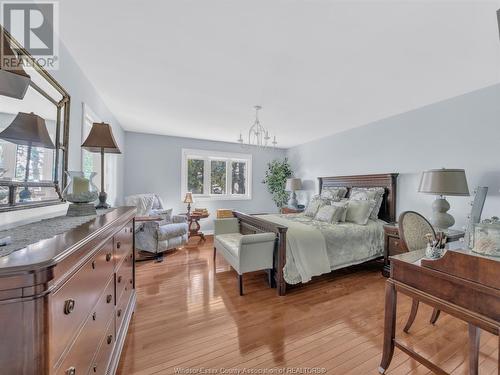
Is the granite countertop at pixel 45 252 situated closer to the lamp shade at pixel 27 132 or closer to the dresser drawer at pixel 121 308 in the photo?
the lamp shade at pixel 27 132

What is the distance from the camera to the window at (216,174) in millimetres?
5105

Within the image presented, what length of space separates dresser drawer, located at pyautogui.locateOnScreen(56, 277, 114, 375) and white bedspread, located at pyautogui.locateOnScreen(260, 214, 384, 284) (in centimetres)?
173

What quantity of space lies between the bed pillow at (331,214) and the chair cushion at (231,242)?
133 cm

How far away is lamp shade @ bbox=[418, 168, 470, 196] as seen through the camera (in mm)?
2268

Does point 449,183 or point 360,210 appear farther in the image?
point 360,210

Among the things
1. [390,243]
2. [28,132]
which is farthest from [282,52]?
[390,243]

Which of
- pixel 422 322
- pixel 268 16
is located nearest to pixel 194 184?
pixel 268 16

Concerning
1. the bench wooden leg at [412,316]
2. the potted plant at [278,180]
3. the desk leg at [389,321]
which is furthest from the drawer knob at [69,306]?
the potted plant at [278,180]

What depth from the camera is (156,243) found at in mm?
3457

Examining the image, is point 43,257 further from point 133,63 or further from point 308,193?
point 308,193

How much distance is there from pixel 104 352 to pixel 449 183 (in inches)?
129

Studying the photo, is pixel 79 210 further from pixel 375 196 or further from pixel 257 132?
pixel 375 196

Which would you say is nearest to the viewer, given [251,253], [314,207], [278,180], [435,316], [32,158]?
[32,158]

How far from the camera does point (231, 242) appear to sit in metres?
2.83
